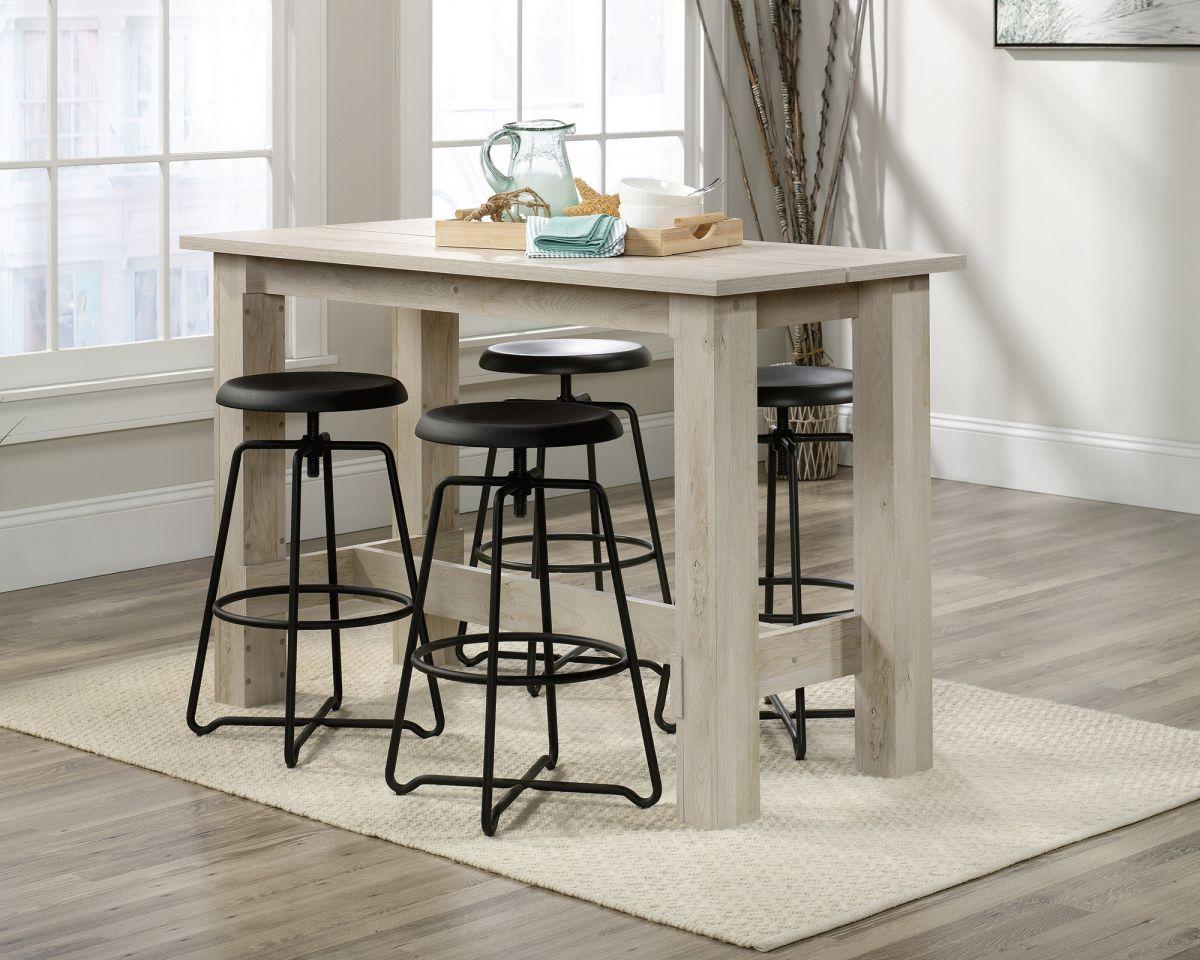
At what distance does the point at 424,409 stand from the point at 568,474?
208 cm

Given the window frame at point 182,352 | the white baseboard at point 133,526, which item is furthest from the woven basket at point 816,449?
the window frame at point 182,352

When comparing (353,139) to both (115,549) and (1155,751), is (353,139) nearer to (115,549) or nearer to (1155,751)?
(115,549)

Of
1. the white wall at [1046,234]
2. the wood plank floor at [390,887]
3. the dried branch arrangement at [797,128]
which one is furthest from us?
the dried branch arrangement at [797,128]

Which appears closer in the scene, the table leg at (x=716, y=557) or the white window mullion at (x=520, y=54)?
the table leg at (x=716, y=557)

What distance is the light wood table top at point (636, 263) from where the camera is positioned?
9.95 feet

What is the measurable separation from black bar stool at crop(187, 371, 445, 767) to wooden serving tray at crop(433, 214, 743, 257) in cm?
33

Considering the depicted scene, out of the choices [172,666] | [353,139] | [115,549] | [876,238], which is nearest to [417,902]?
[172,666]

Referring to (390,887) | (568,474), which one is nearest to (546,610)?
(390,887)

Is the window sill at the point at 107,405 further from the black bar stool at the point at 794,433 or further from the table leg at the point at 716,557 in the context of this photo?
the table leg at the point at 716,557

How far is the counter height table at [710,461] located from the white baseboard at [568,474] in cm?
120

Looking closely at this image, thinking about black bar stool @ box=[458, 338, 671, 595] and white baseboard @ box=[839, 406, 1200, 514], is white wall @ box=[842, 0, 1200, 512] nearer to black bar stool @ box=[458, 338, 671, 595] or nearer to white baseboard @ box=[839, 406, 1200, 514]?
white baseboard @ box=[839, 406, 1200, 514]

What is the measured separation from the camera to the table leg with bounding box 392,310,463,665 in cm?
412

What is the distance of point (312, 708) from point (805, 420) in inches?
111

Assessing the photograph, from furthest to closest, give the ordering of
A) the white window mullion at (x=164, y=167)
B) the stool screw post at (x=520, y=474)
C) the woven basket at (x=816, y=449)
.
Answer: the woven basket at (x=816, y=449) < the white window mullion at (x=164, y=167) < the stool screw post at (x=520, y=474)
